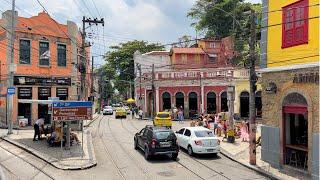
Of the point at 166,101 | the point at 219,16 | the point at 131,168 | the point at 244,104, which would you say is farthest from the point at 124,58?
the point at 131,168

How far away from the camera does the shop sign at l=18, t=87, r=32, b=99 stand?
3691 centimetres

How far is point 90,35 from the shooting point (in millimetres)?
41500

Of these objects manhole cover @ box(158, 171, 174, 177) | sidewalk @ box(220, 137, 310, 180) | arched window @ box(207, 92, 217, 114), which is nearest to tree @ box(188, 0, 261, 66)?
arched window @ box(207, 92, 217, 114)

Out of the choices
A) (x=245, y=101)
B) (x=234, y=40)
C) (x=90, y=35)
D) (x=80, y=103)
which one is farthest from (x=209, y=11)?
(x=80, y=103)

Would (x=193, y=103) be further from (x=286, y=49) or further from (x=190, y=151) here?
(x=286, y=49)

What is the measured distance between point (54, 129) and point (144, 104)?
107 feet

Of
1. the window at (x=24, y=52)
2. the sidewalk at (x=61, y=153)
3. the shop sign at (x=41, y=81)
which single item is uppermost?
the window at (x=24, y=52)

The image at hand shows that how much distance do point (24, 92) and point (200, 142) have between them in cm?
2130

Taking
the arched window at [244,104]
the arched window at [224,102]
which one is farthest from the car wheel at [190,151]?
the arched window at [224,102]

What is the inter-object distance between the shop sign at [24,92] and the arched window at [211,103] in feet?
74.3

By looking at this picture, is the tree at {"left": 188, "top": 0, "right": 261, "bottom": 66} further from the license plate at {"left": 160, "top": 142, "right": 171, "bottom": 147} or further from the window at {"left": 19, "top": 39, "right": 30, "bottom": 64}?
the license plate at {"left": 160, "top": 142, "right": 171, "bottom": 147}

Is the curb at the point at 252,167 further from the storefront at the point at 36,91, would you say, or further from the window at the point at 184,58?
the window at the point at 184,58

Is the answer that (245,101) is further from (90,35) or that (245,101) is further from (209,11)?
(209,11)

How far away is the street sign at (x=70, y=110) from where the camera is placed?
21.4 meters
